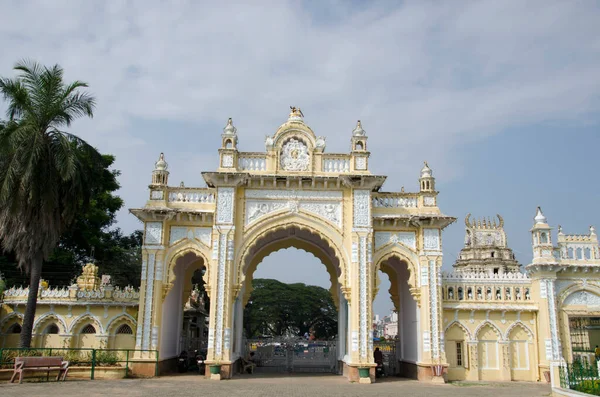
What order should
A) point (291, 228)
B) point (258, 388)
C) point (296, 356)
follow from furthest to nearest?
point (296, 356) → point (291, 228) → point (258, 388)

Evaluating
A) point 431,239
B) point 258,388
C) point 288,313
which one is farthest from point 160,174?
point 288,313

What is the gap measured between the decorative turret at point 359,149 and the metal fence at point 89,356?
9259 mm

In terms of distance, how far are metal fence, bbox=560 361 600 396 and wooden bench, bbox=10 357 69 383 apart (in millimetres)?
13064

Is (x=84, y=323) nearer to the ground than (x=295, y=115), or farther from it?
nearer to the ground

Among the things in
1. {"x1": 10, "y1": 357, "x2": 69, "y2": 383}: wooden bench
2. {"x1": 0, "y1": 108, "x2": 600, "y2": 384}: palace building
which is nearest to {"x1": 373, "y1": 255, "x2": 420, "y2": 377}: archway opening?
{"x1": 0, "y1": 108, "x2": 600, "y2": 384}: palace building

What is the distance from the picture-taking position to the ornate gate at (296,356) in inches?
869

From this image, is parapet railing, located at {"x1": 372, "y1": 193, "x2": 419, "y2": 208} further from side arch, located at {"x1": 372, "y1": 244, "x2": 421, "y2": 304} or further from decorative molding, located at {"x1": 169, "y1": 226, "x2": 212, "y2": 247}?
decorative molding, located at {"x1": 169, "y1": 226, "x2": 212, "y2": 247}

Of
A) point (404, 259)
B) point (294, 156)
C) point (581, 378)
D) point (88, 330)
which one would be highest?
point (294, 156)

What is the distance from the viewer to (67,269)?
93.9 feet

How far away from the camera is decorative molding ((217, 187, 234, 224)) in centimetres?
1830

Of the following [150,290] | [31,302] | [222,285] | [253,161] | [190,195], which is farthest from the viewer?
[190,195]

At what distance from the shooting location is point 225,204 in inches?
725

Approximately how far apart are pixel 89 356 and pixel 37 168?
639 centimetres

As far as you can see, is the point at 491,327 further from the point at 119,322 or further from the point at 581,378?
the point at 119,322
